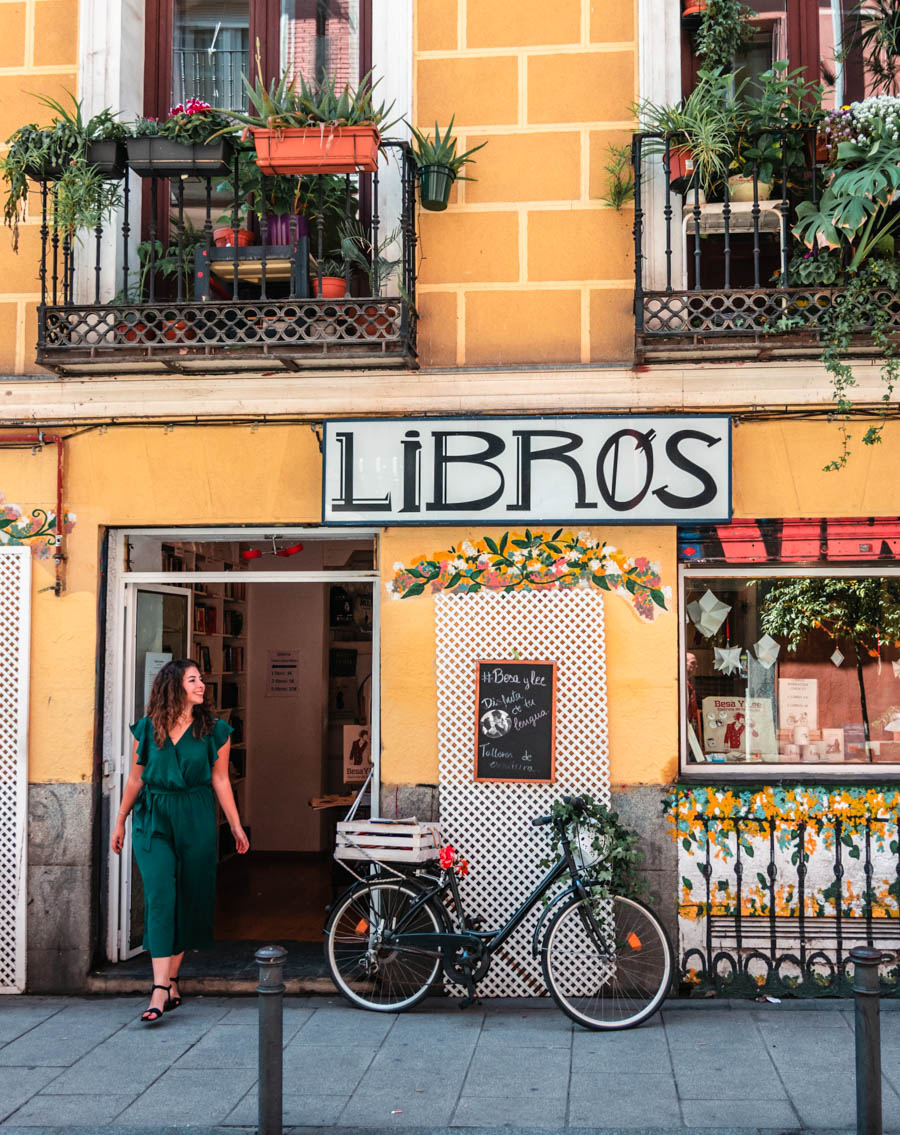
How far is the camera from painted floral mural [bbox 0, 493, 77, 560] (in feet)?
24.1

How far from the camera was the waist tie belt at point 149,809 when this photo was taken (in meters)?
6.52

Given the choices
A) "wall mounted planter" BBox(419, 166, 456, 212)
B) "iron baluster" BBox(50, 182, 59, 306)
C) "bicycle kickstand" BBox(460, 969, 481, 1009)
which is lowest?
"bicycle kickstand" BBox(460, 969, 481, 1009)

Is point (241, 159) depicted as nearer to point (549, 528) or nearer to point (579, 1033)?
point (549, 528)

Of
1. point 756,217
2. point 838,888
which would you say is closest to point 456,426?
point 756,217

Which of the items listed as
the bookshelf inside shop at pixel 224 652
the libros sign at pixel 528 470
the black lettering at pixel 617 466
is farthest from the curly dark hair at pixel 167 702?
the black lettering at pixel 617 466

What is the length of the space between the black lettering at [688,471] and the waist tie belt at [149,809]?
317 cm

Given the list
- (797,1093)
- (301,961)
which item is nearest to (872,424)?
(797,1093)

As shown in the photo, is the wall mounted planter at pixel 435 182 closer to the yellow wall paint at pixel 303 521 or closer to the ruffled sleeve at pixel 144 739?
the yellow wall paint at pixel 303 521

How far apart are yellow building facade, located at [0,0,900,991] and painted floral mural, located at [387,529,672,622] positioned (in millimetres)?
29

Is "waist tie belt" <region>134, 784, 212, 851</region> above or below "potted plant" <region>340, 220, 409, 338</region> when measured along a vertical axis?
below

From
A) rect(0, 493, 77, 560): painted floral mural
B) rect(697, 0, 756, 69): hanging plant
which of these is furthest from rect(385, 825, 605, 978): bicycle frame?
rect(697, 0, 756, 69): hanging plant

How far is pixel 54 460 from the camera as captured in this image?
7379 millimetres

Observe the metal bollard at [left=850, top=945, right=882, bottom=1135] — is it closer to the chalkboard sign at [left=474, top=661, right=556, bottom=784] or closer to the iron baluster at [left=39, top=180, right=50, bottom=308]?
the chalkboard sign at [left=474, top=661, right=556, bottom=784]

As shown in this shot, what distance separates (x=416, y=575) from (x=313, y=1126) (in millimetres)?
3131
